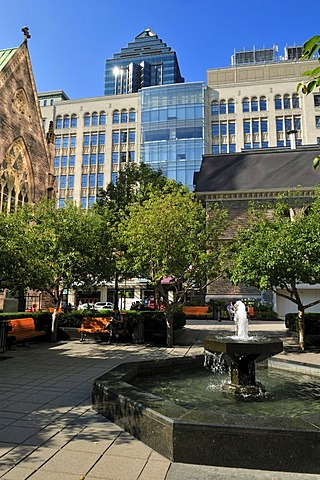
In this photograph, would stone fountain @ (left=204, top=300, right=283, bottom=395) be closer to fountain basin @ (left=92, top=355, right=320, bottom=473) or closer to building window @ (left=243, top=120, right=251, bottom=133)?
fountain basin @ (left=92, top=355, right=320, bottom=473)

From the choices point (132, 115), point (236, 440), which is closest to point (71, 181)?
point (132, 115)

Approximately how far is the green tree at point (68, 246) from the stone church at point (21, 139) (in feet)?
34.8

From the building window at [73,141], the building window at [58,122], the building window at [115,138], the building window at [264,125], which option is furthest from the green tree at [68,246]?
the building window at [58,122]

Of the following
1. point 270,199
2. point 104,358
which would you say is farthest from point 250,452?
point 270,199

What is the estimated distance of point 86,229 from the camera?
1703 cm

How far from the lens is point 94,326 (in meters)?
16.8

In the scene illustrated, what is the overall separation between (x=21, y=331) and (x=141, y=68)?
146803 millimetres

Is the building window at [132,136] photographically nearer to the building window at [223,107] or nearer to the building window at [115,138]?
the building window at [115,138]

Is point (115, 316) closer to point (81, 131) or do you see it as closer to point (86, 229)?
point (86, 229)

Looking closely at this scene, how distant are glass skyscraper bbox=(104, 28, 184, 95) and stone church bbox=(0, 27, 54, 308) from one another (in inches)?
4623

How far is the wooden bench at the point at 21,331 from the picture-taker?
14493 mm

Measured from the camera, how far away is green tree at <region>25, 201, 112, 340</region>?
1596 cm

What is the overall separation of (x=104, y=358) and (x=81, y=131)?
64.9 meters

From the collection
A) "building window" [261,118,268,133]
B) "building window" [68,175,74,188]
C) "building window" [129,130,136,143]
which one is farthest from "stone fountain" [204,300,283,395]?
"building window" [68,175,74,188]
